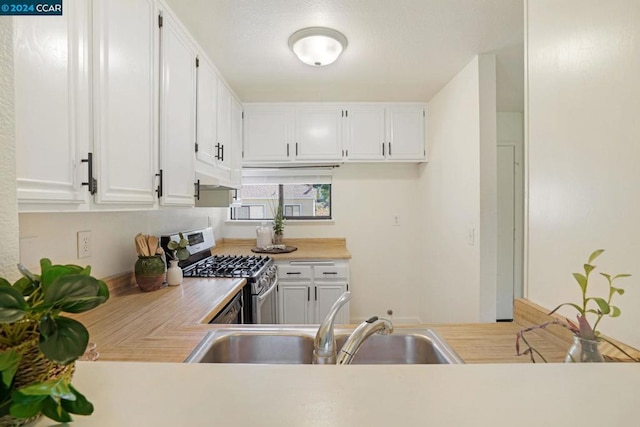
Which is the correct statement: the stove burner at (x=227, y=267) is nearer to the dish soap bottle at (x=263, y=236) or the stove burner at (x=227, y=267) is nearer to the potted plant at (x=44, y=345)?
the dish soap bottle at (x=263, y=236)

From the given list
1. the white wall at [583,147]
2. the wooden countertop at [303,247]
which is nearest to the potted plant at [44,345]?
the white wall at [583,147]

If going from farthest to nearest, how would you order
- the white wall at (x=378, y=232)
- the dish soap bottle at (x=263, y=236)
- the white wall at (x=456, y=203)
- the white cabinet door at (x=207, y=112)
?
1. the white wall at (x=378, y=232)
2. the dish soap bottle at (x=263, y=236)
3. the white wall at (x=456, y=203)
4. the white cabinet door at (x=207, y=112)

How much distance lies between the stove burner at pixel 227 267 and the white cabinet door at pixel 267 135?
3.62ft

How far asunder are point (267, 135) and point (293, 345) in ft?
7.58

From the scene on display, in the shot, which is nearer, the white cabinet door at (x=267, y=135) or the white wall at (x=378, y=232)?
the white cabinet door at (x=267, y=135)

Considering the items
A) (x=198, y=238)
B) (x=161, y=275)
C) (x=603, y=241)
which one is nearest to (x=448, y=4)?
(x=603, y=241)

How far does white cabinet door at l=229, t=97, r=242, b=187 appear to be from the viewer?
266cm

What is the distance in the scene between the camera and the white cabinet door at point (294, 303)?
2.71 m

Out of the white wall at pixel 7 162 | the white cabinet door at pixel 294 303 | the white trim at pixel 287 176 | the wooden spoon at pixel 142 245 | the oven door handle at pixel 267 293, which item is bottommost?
the white cabinet door at pixel 294 303

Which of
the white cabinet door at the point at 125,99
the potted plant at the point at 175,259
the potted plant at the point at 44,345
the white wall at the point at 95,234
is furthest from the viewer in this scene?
the potted plant at the point at 175,259

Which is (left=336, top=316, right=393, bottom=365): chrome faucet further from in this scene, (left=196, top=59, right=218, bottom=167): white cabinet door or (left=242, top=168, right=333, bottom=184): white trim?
(left=242, top=168, right=333, bottom=184): white trim

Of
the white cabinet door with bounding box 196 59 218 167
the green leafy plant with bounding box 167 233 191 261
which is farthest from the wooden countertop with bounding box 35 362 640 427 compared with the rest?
the white cabinet door with bounding box 196 59 218 167

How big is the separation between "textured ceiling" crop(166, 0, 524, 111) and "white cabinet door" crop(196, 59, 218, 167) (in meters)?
0.13

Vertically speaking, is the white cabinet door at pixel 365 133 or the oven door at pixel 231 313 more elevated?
the white cabinet door at pixel 365 133
